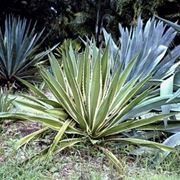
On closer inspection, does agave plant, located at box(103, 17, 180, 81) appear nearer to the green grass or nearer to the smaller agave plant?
the smaller agave plant

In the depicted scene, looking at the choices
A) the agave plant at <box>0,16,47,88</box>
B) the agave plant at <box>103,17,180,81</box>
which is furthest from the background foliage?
the agave plant at <box>103,17,180,81</box>

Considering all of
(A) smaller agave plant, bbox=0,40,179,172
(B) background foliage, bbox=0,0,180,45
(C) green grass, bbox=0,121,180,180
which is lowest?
(B) background foliage, bbox=0,0,180,45

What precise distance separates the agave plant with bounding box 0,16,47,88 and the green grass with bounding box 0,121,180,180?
3341 mm

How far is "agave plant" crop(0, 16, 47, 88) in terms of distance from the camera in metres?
7.04

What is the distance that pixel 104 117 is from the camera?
146 inches

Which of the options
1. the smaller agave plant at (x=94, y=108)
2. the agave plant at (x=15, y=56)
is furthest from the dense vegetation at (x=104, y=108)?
the agave plant at (x=15, y=56)

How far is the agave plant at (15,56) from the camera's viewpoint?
704 centimetres

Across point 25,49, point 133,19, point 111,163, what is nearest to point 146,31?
point 111,163

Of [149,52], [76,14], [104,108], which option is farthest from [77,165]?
[76,14]

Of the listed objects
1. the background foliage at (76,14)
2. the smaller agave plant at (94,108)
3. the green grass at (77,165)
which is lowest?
the background foliage at (76,14)

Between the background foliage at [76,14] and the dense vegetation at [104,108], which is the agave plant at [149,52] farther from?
the background foliage at [76,14]

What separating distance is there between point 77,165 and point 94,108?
62cm

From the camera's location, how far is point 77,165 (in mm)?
3443

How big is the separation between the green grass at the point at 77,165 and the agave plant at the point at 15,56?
132 inches
